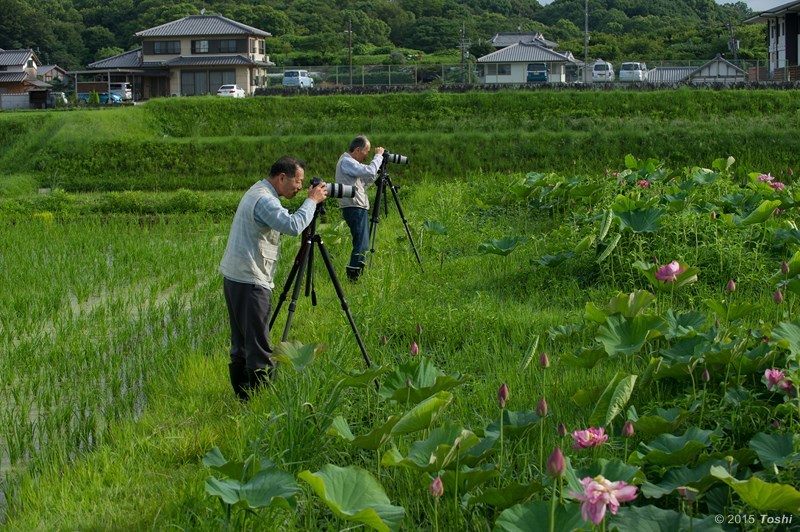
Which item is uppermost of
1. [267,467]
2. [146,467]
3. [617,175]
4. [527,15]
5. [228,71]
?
[527,15]

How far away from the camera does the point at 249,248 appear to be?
14.9 feet

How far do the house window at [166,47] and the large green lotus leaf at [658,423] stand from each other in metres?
41.2

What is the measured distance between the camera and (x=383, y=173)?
776 centimetres

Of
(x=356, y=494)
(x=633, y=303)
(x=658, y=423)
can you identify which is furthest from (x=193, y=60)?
(x=356, y=494)

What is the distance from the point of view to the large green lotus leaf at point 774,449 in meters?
2.76

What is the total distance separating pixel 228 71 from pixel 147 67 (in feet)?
13.3

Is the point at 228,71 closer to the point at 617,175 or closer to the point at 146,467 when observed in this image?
the point at 617,175

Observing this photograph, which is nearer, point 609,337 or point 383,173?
point 609,337

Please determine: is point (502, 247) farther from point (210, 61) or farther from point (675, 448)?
point (210, 61)

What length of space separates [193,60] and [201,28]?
7.59 ft

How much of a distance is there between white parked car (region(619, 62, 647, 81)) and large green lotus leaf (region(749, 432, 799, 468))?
30532 millimetres

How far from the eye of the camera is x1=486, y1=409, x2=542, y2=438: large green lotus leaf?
3.03 meters

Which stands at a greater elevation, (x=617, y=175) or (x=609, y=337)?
(x=617, y=175)

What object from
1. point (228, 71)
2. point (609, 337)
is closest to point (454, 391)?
point (609, 337)
